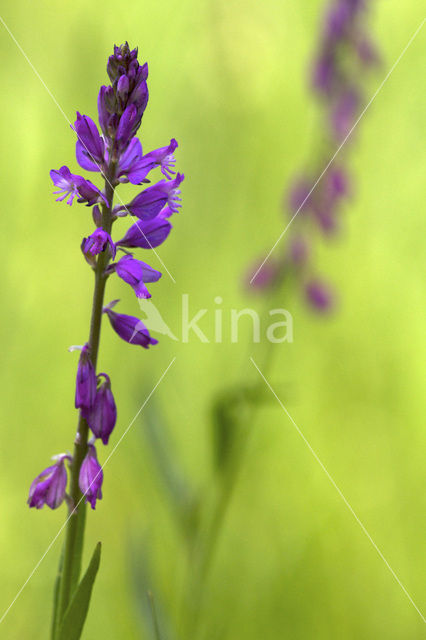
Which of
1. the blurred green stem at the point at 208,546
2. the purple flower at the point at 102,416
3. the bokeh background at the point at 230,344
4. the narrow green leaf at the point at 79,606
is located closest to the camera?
the narrow green leaf at the point at 79,606

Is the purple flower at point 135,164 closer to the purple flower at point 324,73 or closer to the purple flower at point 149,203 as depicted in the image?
the purple flower at point 149,203

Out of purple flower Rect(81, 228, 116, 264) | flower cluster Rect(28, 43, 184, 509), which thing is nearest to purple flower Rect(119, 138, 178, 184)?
flower cluster Rect(28, 43, 184, 509)

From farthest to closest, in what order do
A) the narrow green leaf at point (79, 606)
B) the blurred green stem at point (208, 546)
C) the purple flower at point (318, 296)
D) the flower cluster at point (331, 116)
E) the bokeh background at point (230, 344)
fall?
the purple flower at point (318, 296), the flower cluster at point (331, 116), the bokeh background at point (230, 344), the blurred green stem at point (208, 546), the narrow green leaf at point (79, 606)

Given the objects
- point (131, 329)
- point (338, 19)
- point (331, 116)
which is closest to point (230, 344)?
point (331, 116)

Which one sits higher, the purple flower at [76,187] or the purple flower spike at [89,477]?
the purple flower at [76,187]

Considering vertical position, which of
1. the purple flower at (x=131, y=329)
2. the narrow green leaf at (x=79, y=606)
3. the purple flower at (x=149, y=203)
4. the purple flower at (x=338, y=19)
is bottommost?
the narrow green leaf at (x=79, y=606)

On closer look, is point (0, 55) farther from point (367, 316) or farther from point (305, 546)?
point (305, 546)

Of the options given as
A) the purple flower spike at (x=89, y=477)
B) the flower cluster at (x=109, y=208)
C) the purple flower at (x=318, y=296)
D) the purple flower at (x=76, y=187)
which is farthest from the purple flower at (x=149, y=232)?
the purple flower at (x=318, y=296)
